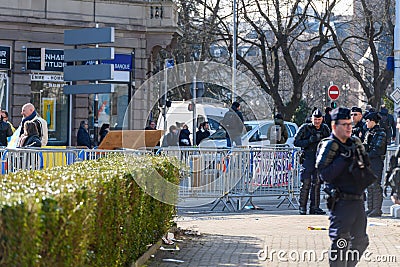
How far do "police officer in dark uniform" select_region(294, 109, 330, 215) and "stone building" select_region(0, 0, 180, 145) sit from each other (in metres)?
17.0

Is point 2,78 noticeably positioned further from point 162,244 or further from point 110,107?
point 162,244

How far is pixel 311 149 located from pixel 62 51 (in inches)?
697

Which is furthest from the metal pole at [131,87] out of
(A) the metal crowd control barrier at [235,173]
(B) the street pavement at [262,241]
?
(B) the street pavement at [262,241]

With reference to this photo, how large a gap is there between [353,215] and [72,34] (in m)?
18.1

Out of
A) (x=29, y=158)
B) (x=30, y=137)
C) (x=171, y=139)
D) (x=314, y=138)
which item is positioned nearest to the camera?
(x=314, y=138)

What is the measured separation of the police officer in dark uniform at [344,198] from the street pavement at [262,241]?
1.77m

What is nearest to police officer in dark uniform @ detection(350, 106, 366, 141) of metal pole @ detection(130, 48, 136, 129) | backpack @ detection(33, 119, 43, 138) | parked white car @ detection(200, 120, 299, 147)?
backpack @ detection(33, 119, 43, 138)

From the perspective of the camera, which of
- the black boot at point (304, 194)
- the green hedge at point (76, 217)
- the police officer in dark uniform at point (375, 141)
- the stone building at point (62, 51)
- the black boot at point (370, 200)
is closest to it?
the green hedge at point (76, 217)

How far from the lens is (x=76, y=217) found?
609 centimetres

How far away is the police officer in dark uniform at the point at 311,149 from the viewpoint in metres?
16.3

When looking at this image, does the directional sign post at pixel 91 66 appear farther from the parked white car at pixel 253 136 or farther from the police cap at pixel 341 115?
the police cap at pixel 341 115

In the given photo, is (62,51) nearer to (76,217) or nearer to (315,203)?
(315,203)

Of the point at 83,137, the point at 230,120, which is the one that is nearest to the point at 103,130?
the point at 83,137

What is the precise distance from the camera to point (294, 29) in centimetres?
4653
